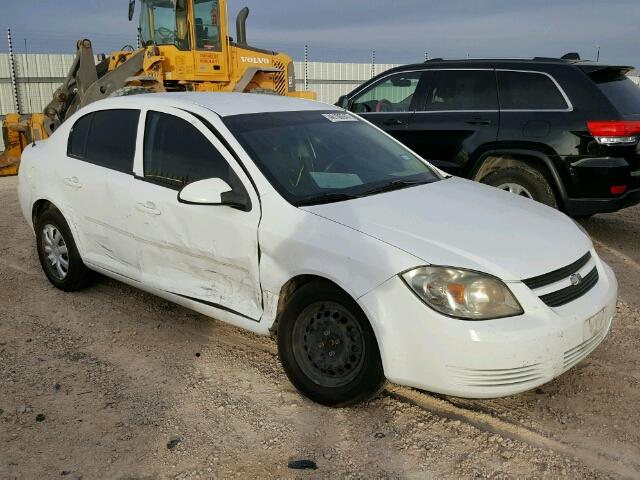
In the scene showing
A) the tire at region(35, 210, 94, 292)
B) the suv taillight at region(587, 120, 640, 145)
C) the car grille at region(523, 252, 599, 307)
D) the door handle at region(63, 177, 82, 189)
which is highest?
the suv taillight at region(587, 120, 640, 145)

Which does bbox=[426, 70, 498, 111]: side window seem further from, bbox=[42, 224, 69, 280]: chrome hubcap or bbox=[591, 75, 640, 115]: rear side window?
bbox=[42, 224, 69, 280]: chrome hubcap

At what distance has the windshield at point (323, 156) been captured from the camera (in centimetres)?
360

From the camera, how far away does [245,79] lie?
41.3 feet

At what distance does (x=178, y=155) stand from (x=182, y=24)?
910 cm

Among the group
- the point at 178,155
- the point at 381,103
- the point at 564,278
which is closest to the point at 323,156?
the point at 178,155

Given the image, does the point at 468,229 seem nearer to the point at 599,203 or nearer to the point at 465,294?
the point at 465,294

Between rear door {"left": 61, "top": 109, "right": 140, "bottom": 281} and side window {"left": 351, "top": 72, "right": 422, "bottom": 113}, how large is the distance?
3.72 m

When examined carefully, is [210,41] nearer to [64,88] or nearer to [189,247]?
[64,88]

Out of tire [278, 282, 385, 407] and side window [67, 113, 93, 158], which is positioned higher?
side window [67, 113, 93, 158]

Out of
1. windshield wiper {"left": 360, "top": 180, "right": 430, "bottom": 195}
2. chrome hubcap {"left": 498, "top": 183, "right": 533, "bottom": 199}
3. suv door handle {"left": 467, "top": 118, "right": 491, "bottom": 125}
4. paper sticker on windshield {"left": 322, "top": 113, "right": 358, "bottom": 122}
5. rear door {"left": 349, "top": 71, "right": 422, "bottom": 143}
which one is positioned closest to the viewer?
windshield wiper {"left": 360, "top": 180, "right": 430, "bottom": 195}

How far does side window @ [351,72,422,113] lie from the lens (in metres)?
7.28

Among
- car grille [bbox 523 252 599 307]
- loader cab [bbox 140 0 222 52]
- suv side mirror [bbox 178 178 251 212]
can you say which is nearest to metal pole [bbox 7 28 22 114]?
loader cab [bbox 140 0 222 52]

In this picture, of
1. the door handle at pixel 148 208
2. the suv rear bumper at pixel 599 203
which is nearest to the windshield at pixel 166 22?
the suv rear bumper at pixel 599 203

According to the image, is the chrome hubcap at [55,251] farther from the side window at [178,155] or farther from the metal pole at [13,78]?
the metal pole at [13,78]
